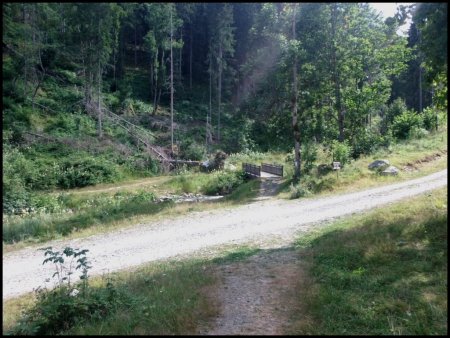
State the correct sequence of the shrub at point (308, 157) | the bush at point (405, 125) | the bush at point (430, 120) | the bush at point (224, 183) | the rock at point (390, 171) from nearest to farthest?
the rock at point (390, 171), the shrub at point (308, 157), the bush at point (224, 183), the bush at point (430, 120), the bush at point (405, 125)

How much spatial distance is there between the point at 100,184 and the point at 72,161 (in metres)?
3.02

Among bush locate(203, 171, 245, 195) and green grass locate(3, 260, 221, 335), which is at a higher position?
green grass locate(3, 260, 221, 335)

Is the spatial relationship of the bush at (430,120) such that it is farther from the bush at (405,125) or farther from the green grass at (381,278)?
the green grass at (381,278)

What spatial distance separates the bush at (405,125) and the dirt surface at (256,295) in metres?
21.8

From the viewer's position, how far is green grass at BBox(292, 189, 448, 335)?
4660 millimetres

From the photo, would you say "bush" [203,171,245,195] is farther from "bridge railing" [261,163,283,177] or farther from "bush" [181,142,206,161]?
"bush" [181,142,206,161]

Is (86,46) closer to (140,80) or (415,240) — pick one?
(415,240)

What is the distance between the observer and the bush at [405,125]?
26203mm

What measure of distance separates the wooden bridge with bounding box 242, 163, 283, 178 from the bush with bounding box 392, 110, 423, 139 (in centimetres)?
931

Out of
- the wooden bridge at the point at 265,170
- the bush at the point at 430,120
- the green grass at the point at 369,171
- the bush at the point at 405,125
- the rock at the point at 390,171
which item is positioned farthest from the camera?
the bush at the point at 405,125

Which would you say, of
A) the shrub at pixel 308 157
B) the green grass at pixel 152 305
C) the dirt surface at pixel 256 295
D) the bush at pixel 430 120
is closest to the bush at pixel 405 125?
the bush at pixel 430 120

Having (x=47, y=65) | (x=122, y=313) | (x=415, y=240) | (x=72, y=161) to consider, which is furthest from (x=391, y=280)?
(x=47, y=65)

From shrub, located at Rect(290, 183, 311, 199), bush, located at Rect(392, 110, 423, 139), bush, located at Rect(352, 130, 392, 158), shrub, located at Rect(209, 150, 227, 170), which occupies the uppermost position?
bush, located at Rect(392, 110, 423, 139)

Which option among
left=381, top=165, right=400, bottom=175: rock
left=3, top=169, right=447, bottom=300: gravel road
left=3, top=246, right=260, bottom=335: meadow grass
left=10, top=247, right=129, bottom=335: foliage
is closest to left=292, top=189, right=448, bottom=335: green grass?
left=3, top=246, right=260, bottom=335: meadow grass
